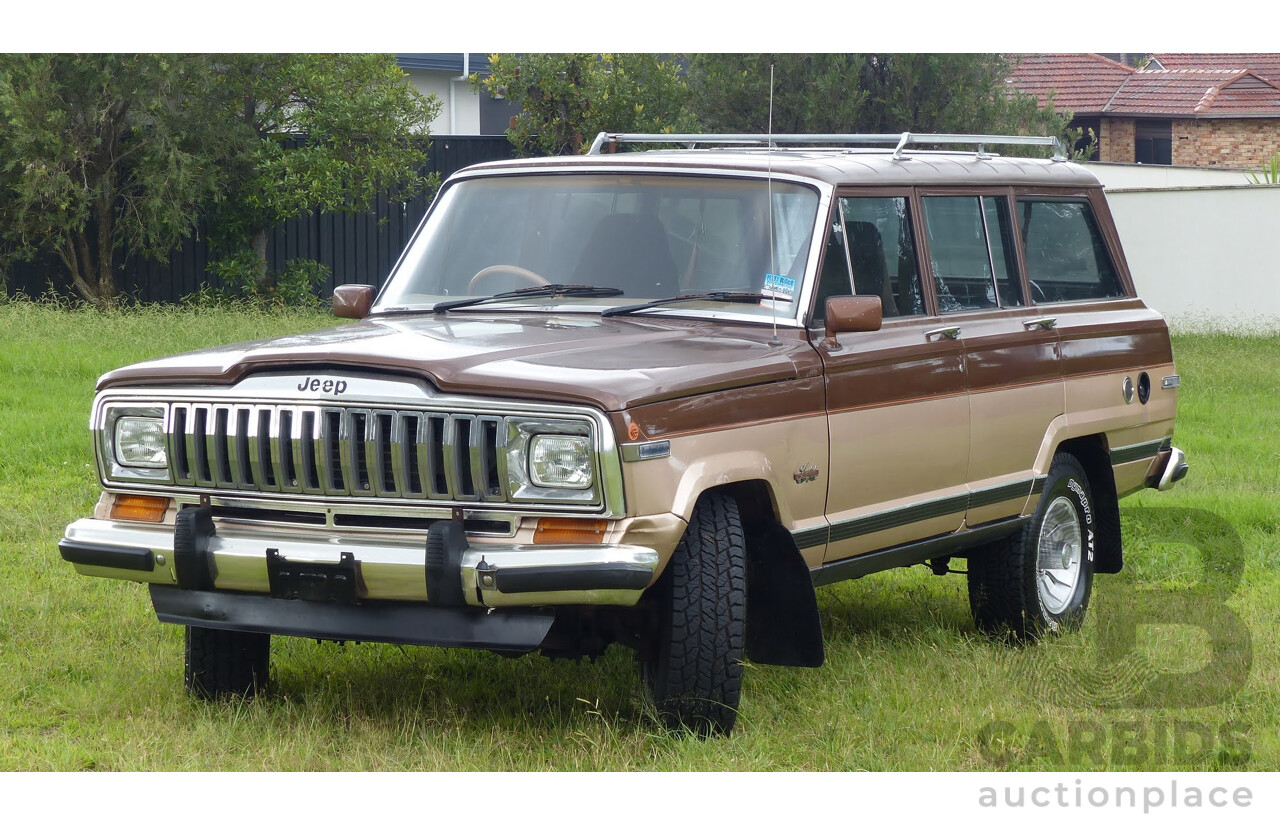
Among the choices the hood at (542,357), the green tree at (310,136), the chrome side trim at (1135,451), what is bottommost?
the chrome side trim at (1135,451)

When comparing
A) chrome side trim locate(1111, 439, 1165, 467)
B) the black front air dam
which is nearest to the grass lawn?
the black front air dam

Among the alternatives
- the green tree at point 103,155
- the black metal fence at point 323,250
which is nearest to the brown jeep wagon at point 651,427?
the green tree at point 103,155

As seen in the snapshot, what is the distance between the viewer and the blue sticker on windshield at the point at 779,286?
5707mm

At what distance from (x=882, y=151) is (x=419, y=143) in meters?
15.8

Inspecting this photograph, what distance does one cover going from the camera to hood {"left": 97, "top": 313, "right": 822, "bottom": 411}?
15.3 feet

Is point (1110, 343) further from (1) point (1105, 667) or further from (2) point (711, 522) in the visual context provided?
(2) point (711, 522)

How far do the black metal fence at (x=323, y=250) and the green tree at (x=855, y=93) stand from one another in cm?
325

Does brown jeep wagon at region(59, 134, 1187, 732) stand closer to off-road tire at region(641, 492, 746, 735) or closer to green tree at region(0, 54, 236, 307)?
off-road tire at region(641, 492, 746, 735)

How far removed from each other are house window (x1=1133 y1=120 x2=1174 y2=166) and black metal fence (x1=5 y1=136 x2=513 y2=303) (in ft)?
63.6

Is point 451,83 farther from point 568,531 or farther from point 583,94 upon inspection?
point 568,531

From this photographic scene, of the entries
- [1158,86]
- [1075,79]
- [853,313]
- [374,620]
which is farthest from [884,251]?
[1075,79]

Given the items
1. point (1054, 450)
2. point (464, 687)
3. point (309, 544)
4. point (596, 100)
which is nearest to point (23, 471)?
point (464, 687)

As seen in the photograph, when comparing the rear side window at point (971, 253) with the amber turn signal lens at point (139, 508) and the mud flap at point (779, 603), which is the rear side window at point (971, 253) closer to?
the mud flap at point (779, 603)

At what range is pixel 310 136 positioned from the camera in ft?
67.1
